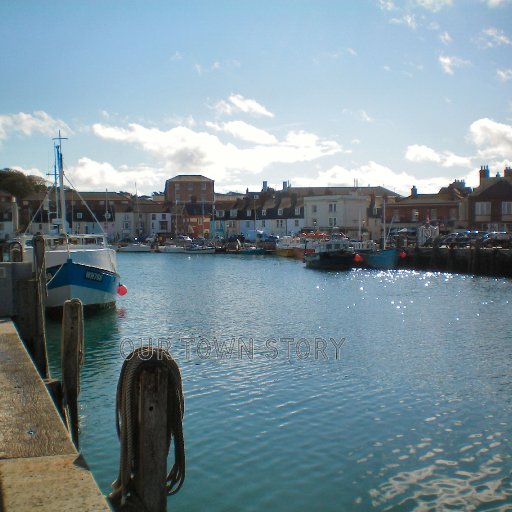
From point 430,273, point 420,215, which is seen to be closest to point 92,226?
point 420,215

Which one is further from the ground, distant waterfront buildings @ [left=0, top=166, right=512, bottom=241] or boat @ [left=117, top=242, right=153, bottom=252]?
distant waterfront buildings @ [left=0, top=166, right=512, bottom=241]

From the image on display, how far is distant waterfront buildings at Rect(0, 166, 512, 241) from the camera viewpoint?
93.4 m

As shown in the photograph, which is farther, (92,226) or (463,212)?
(92,226)

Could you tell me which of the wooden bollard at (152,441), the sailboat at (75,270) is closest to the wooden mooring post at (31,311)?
the wooden bollard at (152,441)

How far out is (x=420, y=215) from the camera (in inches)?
4294

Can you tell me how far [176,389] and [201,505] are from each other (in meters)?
4.23

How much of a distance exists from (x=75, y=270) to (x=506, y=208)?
7411cm

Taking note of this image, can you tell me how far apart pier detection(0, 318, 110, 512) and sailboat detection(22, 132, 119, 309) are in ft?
63.6

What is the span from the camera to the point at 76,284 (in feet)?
98.3

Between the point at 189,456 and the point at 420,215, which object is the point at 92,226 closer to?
the point at 420,215

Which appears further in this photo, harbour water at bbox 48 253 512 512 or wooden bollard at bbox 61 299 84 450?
wooden bollard at bbox 61 299 84 450

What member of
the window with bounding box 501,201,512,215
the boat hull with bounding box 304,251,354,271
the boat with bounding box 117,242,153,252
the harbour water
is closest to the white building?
the window with bounding box 501,201,512,215

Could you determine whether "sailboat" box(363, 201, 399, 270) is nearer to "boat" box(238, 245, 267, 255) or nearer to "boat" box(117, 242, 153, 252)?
"boat" box(238, 245, 267, 255)

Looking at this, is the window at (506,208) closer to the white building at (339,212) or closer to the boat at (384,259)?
the boat at (384,259)
